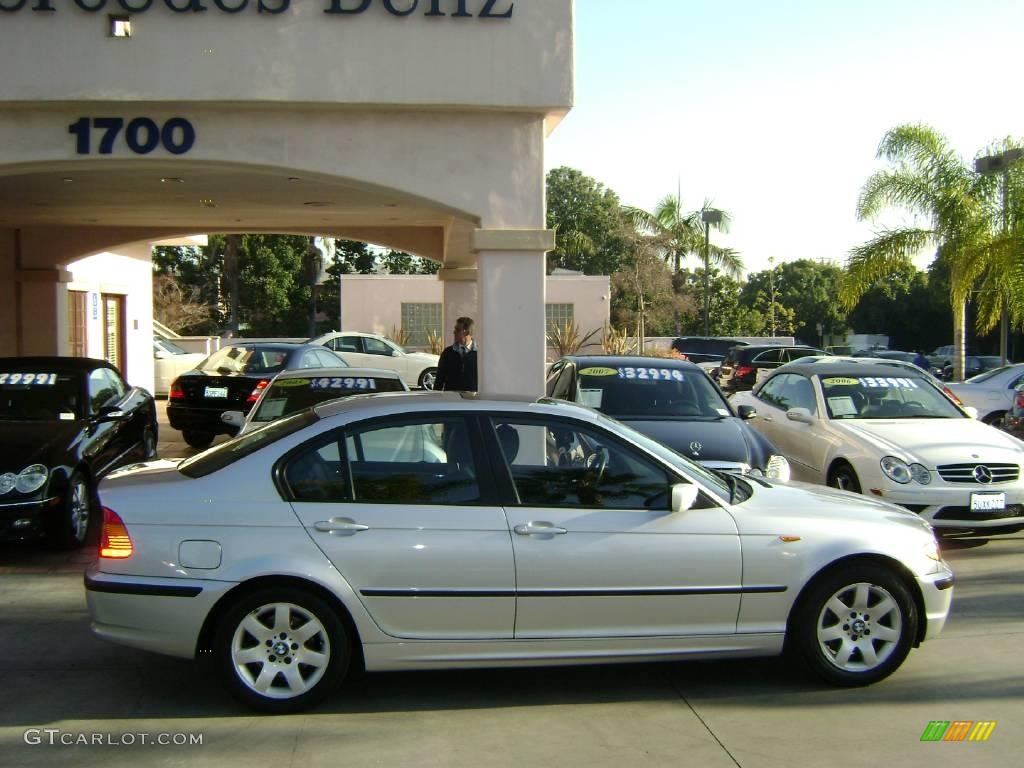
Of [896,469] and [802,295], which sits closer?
[896,469]

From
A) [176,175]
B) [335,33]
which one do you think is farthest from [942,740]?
[176,175]

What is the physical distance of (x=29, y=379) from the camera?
9.93 m

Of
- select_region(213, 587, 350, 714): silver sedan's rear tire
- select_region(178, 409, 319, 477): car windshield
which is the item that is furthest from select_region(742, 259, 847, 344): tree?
select_region(213, 587, 350, 714): silver sedan's rear tire

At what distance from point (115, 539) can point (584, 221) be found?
43711 millimetres

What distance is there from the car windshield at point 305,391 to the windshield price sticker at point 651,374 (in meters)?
2.29

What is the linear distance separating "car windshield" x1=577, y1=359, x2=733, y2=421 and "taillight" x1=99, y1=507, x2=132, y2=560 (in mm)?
5490

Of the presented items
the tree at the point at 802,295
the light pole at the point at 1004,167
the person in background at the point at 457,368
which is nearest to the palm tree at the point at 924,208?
the light pole at the point at 1004,167

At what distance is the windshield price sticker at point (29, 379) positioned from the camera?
9.90 meters

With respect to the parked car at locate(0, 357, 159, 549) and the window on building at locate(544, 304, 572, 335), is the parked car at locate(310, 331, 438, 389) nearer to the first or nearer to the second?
the window on building at locate(544, 304, 572, 335)

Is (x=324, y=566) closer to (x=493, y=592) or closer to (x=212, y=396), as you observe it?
(x=493, y=592)

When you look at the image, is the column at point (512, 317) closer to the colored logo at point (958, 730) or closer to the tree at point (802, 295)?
the colored logo at point (958, 730)

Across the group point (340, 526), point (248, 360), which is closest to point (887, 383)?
point (340, 526)

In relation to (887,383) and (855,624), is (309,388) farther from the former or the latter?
(855,624)

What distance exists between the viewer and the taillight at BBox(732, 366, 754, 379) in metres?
25.9
